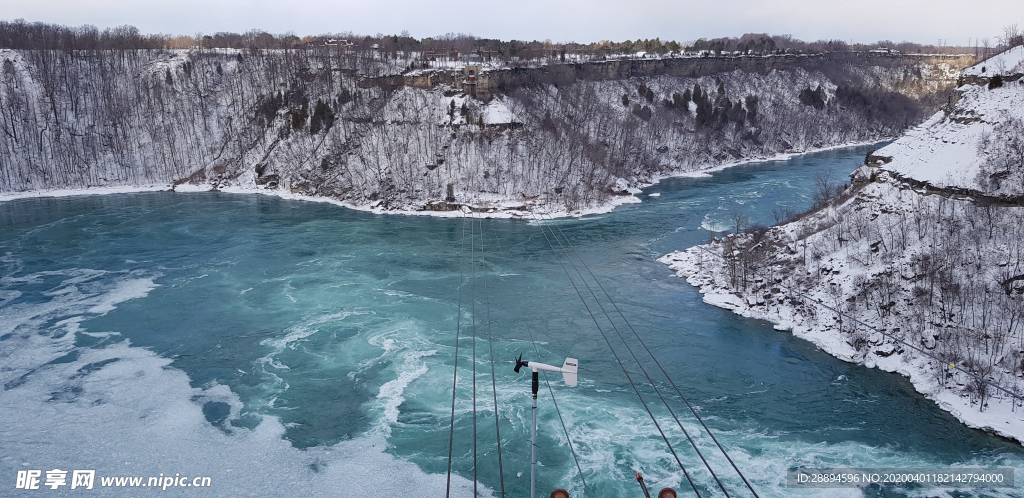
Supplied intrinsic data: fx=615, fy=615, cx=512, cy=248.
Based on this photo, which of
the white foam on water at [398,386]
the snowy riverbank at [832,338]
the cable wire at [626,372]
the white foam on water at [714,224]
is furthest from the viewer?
the white foam on water at [714,224]

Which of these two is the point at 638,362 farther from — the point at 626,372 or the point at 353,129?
the point at 353,129

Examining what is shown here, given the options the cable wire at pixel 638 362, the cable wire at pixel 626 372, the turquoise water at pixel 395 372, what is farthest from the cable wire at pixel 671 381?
the cable wire at pixel 626 372

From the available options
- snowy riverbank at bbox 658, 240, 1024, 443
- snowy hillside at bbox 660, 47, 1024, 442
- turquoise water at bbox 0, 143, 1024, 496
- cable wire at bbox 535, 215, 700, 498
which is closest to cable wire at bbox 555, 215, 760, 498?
turquoise water at bbox 0, 143, 1024, 496

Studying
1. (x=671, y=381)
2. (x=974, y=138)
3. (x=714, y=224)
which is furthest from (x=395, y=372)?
(x=974, y=138)

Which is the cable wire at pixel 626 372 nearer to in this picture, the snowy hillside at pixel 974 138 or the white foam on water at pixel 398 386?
the white foam on water at pixel 398 386

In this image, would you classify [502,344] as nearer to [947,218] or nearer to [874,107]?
[947,218]

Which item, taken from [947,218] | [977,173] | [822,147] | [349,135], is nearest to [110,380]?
[947,218]

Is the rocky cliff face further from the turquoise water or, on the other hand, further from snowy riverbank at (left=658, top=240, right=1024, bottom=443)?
snowy riverbank at (left=658, top=240, right=1024, bottom=443)
